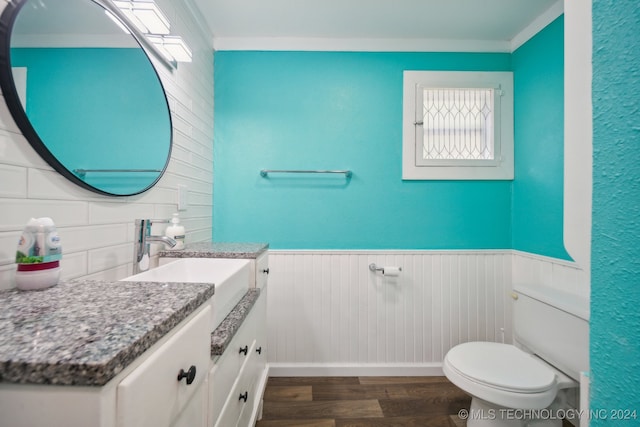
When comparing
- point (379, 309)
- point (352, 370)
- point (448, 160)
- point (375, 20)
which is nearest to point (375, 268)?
point (379, 309)

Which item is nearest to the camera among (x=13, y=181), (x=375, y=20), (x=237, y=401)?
(x=13, y=181)

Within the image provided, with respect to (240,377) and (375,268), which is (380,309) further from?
(240,377)

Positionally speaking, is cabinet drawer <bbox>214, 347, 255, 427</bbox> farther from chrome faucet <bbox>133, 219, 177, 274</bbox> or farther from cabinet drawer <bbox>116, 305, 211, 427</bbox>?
chrome faucet <bbox>133, 219, 177, 274</bbox>

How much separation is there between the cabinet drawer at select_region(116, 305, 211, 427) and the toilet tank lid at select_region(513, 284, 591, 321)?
1.62m

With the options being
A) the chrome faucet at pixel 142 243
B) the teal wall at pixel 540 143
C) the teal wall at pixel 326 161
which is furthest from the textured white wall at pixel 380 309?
the chrome faucet at pixel 142 243

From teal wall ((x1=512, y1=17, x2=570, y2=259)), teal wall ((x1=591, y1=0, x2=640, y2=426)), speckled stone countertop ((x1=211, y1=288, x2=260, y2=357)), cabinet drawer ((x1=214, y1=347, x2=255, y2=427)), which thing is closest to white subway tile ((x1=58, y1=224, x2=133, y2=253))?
speckled stone countertop ((x1=211, y1=288, x2=260, y2=357))

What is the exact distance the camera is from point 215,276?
3.54 feet

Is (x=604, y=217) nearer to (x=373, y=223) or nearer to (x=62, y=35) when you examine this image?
(x=62, y=35)

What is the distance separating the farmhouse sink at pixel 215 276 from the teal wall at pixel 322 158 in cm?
71

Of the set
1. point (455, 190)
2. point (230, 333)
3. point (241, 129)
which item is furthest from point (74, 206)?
point (455, 190)

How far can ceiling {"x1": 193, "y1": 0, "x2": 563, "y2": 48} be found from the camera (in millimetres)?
1560

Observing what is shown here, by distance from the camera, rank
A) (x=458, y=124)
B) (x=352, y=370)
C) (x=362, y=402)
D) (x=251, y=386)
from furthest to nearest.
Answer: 1. (x=458, y=124)
2. (x=352, y=370)
3. (x=362, y=402)
4. (x=251, y=386)

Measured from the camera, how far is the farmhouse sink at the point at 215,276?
2.66ft

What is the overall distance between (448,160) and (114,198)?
1.99 m
